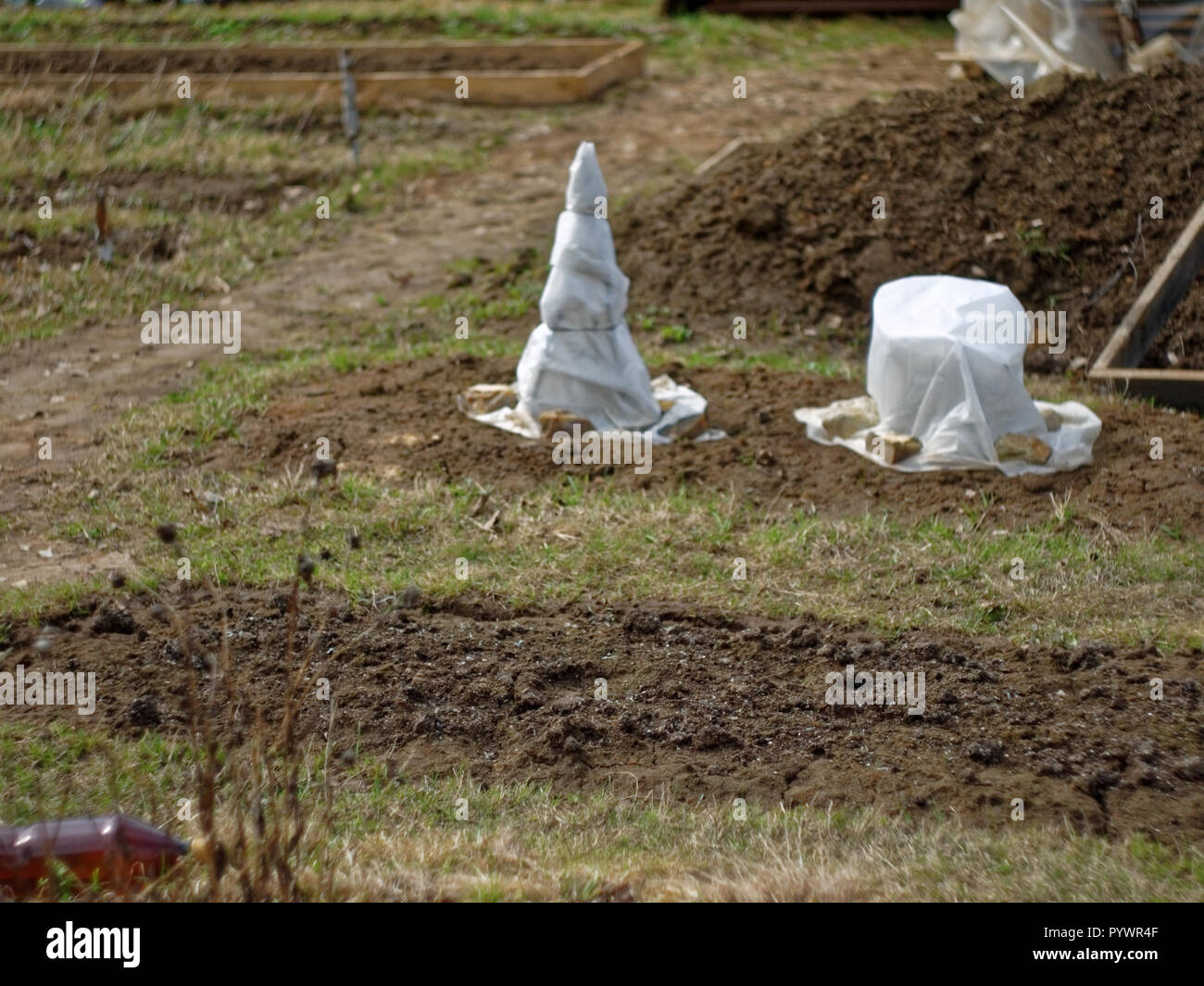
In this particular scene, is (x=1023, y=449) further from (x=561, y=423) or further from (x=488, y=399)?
(x=488, y=399)

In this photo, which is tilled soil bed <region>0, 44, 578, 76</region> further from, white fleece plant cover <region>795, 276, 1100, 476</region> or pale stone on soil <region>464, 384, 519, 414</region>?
white fleece plant cover <region>795, 276, 1100, 476</region>

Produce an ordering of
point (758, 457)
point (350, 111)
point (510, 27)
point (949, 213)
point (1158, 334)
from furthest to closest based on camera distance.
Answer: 1. point (510, 27)
2. point (350, 111)
3. point (949, 213)
4. point (1158, 334)
5. point (758, 457)

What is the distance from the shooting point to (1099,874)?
3678mm

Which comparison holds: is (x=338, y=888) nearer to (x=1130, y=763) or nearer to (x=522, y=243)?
(x=1130, y=763)

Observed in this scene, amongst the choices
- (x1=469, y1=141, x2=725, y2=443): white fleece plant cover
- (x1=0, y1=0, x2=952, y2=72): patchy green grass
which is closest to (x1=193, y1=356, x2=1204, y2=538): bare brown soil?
(x1=469, y1=141, x2=725, y2=443): white fleece plant cover

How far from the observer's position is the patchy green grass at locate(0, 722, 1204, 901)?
140 inches

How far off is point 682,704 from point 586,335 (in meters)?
2.76

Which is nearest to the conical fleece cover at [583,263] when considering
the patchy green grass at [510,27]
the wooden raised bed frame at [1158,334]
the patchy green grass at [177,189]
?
the wooden raised bed frame at [1158,334]

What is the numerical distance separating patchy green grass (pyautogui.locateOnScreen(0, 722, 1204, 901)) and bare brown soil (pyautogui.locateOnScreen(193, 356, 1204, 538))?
244 centimetres

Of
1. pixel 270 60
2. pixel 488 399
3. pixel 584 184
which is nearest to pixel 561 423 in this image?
pixel 488 399

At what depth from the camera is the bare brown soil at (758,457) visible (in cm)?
632

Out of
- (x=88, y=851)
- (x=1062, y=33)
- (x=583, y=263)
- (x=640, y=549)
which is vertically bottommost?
(x=640, y=549)

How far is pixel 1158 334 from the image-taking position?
26.2ft

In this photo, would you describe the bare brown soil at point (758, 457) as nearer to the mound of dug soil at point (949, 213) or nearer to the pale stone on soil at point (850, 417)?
the pale stone on soil at point (850, 417)
